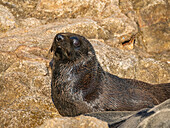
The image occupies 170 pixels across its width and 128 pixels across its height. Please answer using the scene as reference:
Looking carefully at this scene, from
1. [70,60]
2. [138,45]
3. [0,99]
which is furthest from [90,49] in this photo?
[138,45]

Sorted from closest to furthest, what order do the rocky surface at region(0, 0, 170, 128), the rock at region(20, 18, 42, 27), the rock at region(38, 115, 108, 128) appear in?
the rock at region(38, 115, 108, 128) → the rocky surface at region(0, 0, 170, 128) → the rock at region(20, 18, 42, 27)

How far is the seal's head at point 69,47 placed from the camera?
13.6 ft

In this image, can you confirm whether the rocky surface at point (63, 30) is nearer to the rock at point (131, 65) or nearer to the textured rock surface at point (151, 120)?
the rock at point (131, 65)

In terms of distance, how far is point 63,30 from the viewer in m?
6.10

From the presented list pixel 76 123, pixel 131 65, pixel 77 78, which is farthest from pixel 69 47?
pixel 131 65

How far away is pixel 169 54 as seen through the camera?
6.39 meters

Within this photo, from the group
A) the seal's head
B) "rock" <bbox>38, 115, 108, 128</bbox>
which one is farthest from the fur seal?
"rock" <bbox>38, 115, 108, 128</bbox>

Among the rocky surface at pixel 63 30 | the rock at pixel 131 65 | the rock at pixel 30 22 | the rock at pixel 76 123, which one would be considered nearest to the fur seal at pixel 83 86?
the rocky surface at pixel 63 30

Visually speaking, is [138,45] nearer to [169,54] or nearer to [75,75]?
[169,54]

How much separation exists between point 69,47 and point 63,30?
205cm

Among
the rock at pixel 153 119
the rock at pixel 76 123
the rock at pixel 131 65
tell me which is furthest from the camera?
the rock at pixel 131 65

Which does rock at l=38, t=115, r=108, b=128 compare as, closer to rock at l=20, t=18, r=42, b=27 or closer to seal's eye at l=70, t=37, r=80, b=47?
seal's eye at l=70, t=37, r=80, b=47

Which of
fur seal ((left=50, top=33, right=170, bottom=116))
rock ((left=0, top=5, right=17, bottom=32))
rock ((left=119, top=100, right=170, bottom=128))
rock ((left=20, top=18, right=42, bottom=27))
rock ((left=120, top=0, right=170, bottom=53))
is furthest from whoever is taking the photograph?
rock ((left=120, top=0, right=170, bottom=53))

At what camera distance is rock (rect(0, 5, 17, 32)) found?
6.31 meters
